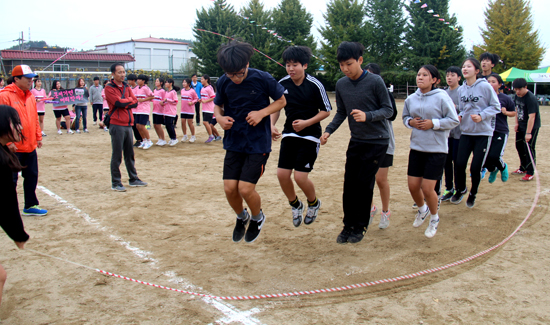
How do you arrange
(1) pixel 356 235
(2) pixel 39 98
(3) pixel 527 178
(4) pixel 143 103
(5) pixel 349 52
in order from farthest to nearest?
(2) pixel 39 98 < (4) pixel 143 103 < (3) pixel 527 178 < (1) pixel 356 235 < (5) pixel 349 52

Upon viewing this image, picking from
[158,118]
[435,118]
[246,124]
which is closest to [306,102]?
[246,124]

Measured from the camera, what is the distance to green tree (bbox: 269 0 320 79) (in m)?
47.4

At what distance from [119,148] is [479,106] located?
19.0 ft

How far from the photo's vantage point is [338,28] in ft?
156

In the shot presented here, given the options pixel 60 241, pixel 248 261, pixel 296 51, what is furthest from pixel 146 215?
pixel 296 51

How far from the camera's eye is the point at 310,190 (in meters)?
4.92

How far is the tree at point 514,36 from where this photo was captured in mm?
42125

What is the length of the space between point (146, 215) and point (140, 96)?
7.05m

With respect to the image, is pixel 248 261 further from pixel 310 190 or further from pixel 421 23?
pixel 421 23

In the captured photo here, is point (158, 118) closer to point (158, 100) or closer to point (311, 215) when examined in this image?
point (158, 100)

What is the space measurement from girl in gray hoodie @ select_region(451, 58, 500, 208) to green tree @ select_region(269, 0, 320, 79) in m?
42.2

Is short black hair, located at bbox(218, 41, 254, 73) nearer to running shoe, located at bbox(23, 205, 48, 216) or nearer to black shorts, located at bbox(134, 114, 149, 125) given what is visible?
running shoe, located at bbox(23, 205, 48, 216)

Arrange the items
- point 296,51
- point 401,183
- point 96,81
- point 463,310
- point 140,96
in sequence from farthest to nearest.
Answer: point 96,81 → point 140,96 → point 401,183 → point 296,51 → point 463,310

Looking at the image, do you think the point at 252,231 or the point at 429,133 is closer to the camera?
the point at 252,231
